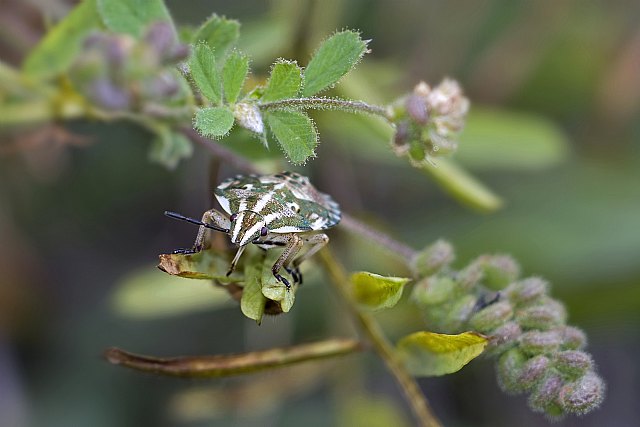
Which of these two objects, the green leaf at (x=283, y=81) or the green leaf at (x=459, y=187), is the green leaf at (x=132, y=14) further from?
the green leaf at (x=459, y=187)

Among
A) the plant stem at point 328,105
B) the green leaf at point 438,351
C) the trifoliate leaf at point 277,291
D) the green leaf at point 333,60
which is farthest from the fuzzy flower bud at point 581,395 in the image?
the green leaf at point 333,60

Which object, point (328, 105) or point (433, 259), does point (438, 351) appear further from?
point (328, 105)

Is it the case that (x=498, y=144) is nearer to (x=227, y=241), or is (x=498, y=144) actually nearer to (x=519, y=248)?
(x=519, y=248)

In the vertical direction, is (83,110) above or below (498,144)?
below

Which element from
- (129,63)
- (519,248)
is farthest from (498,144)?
(129,63)

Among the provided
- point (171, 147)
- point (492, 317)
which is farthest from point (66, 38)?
point (492, 317)

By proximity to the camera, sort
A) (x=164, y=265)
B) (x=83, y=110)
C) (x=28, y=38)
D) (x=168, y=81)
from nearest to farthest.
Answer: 1. (x=164, y=265)
2. (x=168, y=81)
3. (x=83, y=110)
4. (x=28, y=38)
